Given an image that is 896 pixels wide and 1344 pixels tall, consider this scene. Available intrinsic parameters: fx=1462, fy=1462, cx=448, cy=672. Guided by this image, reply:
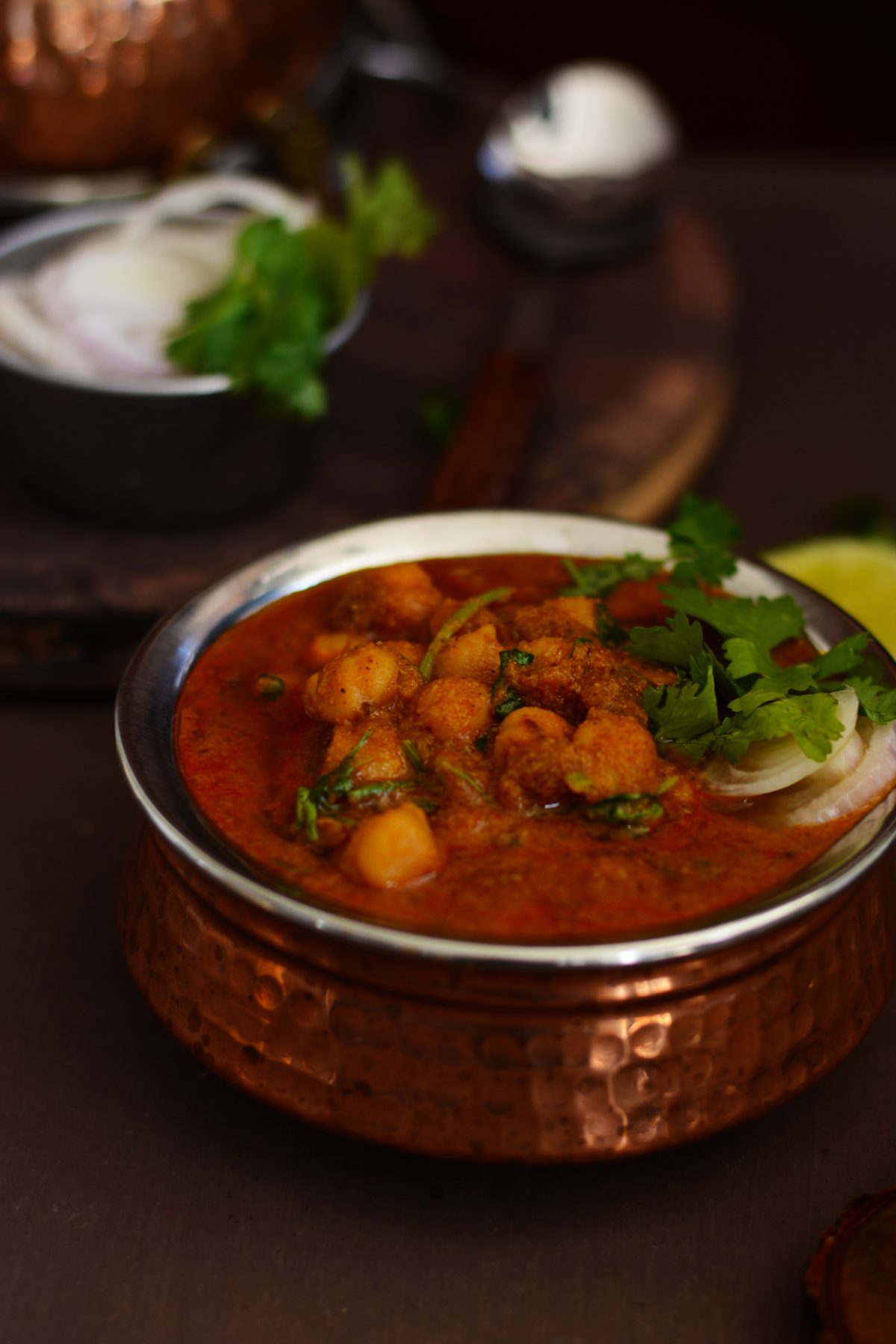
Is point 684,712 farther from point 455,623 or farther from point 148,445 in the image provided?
point 148,445

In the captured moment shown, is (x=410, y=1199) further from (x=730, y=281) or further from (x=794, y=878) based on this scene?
(x=730, y=281)

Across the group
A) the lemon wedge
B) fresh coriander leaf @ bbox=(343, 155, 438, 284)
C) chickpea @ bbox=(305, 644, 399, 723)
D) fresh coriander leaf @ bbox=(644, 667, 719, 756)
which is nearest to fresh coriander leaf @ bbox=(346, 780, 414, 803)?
chickpea @ bbox=(305, 644, 399, 723)

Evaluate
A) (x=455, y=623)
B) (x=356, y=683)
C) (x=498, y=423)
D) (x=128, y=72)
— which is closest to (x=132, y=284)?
(x=128, y=72)

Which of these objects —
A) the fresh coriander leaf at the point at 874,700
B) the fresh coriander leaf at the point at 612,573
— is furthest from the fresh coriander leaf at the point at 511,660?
the fresh coriander leaf at the point at 874,700

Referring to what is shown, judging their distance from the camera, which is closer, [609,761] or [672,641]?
[609,761]

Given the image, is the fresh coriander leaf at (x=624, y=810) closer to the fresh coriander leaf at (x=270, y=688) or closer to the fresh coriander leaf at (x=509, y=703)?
the fresh coriander leaf at (x=509, y=703)

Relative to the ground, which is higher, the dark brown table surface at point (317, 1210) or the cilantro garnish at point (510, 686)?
the cilantro garnish at point (510, 686)

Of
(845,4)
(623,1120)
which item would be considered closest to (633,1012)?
(623,1120)
